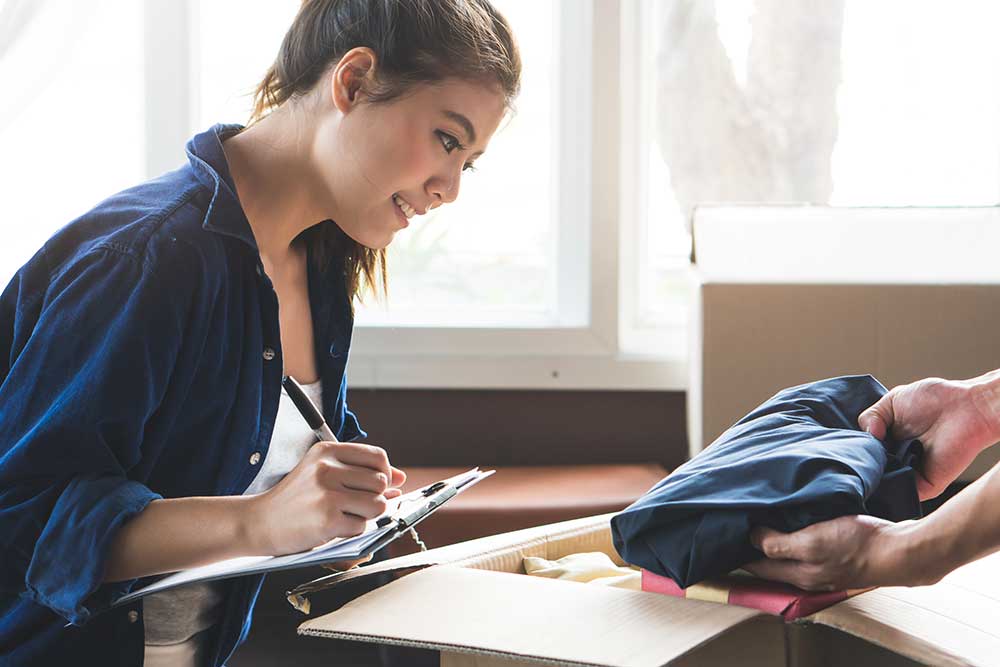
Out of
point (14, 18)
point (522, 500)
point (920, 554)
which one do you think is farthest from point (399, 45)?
point (14, 18)

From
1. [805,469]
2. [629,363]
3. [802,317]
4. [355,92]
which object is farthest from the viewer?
[629,363]

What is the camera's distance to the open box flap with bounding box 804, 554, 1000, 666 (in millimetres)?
650

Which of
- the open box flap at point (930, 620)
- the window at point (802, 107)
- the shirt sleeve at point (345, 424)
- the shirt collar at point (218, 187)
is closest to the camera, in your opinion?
the open box flap at point (930, 620)

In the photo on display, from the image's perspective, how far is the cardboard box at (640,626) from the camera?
0.66 metres

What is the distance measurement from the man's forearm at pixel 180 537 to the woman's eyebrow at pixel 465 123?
1.45 ft

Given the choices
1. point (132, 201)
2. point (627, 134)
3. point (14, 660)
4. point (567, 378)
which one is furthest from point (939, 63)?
point (14, 660)

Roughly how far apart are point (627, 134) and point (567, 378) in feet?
1.81

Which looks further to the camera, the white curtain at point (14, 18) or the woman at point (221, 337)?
the white curtain at point (14, 18)

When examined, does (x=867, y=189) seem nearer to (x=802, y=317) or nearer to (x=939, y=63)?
(x=939, y=63)

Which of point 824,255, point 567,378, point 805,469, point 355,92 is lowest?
point 567,378

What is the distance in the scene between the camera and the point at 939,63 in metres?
2.23

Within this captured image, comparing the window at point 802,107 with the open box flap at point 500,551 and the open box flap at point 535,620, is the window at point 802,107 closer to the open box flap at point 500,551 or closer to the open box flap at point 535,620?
the open box flap at point 500,551

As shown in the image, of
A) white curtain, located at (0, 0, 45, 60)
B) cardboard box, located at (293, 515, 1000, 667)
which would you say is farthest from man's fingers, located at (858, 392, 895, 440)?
white curtain, located at (0, 0, 45, 60)

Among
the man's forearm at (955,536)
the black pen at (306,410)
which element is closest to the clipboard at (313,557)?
the black pen at (306,410)
